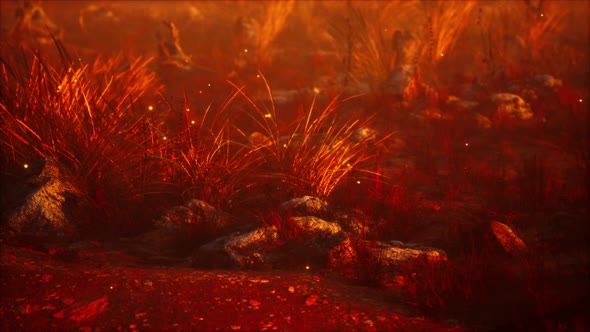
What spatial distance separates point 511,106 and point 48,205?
5.31 m

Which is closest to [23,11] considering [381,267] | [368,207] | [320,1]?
[320,1]

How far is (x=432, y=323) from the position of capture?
3.03 m

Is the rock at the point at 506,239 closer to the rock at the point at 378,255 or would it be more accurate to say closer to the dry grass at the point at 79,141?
the rock at the point at 378,255

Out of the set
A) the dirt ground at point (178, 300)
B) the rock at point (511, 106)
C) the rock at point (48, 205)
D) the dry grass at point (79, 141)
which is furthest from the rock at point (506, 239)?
the rock at point (511, 106)

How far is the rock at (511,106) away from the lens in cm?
695

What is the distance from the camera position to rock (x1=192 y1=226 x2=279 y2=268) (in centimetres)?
371

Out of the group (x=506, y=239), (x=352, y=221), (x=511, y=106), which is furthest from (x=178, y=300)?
(x=511, y=106)

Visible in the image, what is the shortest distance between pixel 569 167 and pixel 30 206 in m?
4.72

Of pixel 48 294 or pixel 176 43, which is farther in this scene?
pixel 176 43

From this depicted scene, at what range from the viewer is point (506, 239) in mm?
3914

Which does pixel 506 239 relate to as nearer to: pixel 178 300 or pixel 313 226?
pixel 313 226

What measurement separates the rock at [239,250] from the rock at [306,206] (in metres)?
0.33

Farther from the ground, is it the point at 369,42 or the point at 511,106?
the point at 369,42

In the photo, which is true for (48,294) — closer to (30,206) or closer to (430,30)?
(30,206)
